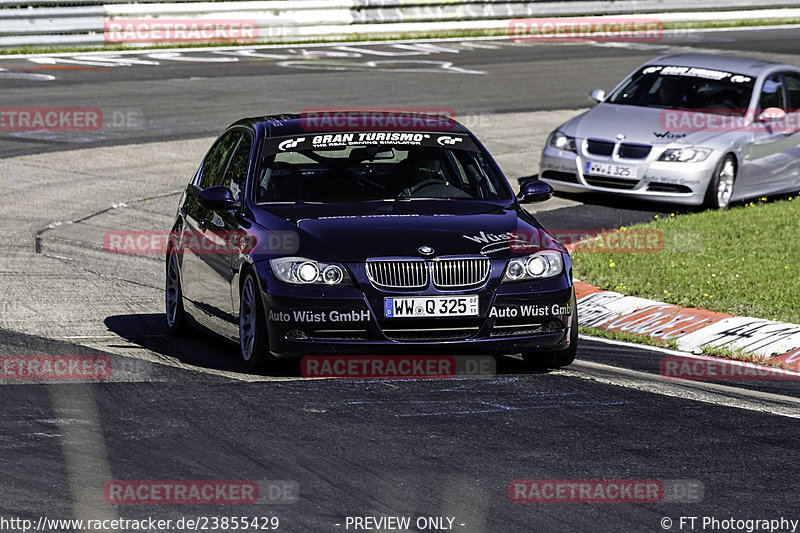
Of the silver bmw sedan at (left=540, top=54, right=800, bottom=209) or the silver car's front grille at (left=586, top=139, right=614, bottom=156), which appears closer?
the silver bmw sedan at (left=540, top=54, right=800, bottom=209)

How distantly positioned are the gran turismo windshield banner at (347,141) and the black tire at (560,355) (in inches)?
65.1

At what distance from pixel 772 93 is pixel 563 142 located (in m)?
2.67

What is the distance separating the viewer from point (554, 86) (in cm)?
2770

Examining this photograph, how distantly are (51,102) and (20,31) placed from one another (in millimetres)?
7631

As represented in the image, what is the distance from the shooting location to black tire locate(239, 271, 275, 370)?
8.76m

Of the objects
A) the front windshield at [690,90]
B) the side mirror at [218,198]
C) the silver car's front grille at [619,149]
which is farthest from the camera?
the front windshield at [690,90]

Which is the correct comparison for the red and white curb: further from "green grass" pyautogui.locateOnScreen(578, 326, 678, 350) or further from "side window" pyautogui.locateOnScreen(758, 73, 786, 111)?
"side window" pyautogui.locateOnScreen(758, 73, 786, 111)

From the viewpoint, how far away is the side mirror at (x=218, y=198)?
31.2 feet

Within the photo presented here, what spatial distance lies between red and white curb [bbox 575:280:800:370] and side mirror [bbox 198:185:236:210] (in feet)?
10.1

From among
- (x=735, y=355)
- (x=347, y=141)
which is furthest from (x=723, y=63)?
(x=347, y=141)

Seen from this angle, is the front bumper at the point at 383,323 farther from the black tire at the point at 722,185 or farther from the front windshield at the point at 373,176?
the black tire at the point at 722,185

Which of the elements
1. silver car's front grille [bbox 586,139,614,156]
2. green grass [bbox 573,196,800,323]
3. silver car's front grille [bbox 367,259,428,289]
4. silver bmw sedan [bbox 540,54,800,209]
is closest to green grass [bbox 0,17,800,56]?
silver bmw sedan [bbox 540,54,800,209]

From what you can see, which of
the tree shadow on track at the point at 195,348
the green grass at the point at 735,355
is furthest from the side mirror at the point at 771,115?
the tree shadow on track at the point at 195,348

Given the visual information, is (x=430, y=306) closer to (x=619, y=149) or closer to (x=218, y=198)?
(x=218, y=198)
